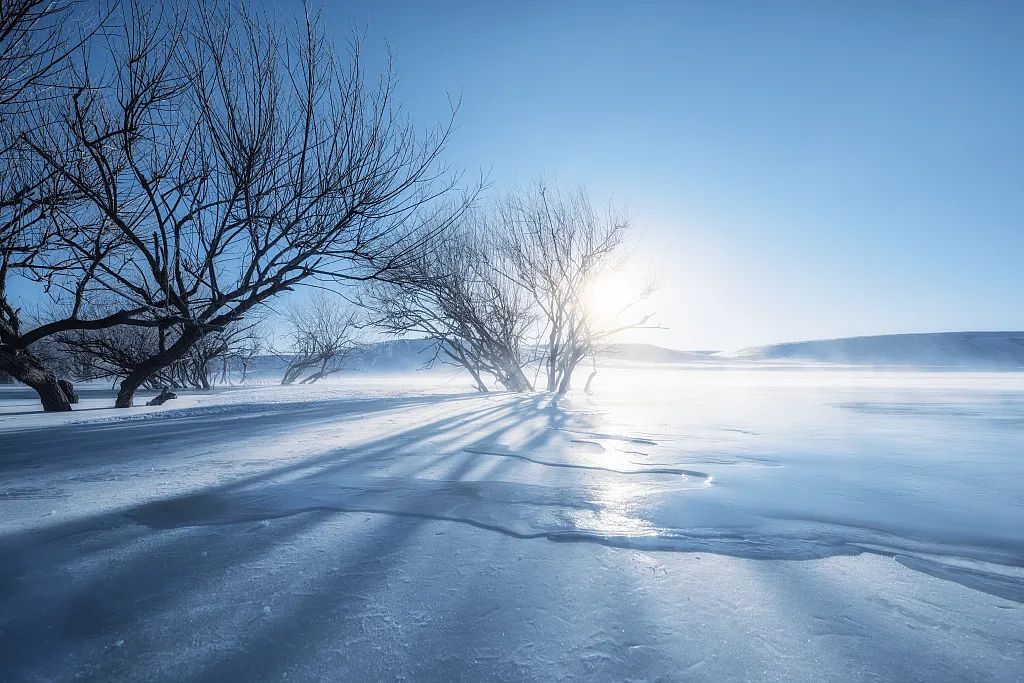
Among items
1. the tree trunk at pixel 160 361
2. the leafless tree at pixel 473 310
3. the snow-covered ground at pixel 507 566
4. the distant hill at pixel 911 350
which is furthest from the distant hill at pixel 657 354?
the snow-covered ground at pixel 507 566

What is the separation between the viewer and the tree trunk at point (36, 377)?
5.73m

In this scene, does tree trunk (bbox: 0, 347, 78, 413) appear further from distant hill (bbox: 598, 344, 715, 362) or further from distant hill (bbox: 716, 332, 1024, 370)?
distant hill (bbox: 598, 344, 715, 362)

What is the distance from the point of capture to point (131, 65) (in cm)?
404

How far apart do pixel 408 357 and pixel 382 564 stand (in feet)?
205

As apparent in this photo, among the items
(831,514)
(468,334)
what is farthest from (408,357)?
(831,514)

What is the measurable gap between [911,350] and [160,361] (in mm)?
62416

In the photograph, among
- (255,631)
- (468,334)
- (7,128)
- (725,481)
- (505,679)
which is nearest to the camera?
(505,679)

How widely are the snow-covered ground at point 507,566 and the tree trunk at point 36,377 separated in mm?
4221

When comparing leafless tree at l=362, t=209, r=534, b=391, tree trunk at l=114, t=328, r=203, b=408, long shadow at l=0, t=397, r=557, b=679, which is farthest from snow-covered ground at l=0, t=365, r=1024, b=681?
leafless tree at l=362, t=209, r=534, b=391

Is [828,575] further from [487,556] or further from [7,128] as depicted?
[7,128]

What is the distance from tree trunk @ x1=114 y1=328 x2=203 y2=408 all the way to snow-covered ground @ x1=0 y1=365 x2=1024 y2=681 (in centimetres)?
300

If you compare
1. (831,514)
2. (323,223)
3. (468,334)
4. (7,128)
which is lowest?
(831,514)

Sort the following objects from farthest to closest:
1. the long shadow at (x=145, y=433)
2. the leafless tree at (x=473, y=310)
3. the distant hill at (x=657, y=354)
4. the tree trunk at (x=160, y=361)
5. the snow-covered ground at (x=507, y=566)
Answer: the distant hill at (x=657, y=354) < the leafless tree at (x=473, y=310) < the tree trunk at (x=160, y=361) < the long shadow at (x=145, y=433) < the snow-covered ground at (x=507, y=566)

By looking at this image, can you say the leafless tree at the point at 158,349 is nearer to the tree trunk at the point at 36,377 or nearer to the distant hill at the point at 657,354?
the tree trunk at the point at 36,377
